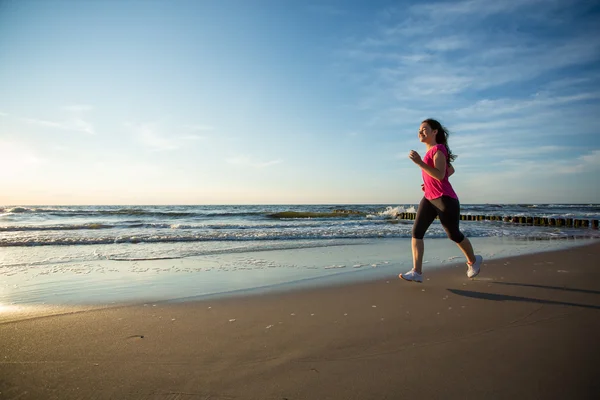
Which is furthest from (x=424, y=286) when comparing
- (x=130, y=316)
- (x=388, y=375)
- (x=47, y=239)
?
(x=47, y=239)

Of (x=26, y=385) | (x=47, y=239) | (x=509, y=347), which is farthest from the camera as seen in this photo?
(x=47, y=239)

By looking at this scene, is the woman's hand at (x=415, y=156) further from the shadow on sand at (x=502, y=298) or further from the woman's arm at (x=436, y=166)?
the shadow on sand at (x=502, y=298)

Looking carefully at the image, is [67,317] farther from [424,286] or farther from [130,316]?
[424,286]

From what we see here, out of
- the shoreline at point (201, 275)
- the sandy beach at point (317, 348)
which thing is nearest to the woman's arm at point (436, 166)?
the sandy beach at point (317, 348)

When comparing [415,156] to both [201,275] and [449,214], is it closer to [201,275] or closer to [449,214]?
[449,214]

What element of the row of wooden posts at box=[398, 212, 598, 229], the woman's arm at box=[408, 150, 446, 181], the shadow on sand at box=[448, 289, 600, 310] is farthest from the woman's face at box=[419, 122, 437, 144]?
the row of wooden posts at box=[398, 212, 598, 229]

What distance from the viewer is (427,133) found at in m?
4.60

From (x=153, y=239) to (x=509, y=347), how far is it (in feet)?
34.3

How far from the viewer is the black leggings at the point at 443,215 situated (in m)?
4.37

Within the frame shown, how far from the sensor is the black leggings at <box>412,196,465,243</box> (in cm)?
437

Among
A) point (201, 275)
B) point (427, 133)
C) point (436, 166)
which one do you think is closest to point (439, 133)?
point (427, 133)

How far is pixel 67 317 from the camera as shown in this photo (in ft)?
10.6

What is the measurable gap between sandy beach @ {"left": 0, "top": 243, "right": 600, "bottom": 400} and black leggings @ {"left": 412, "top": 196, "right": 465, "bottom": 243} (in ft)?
2.65

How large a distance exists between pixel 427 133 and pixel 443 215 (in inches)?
42.8
